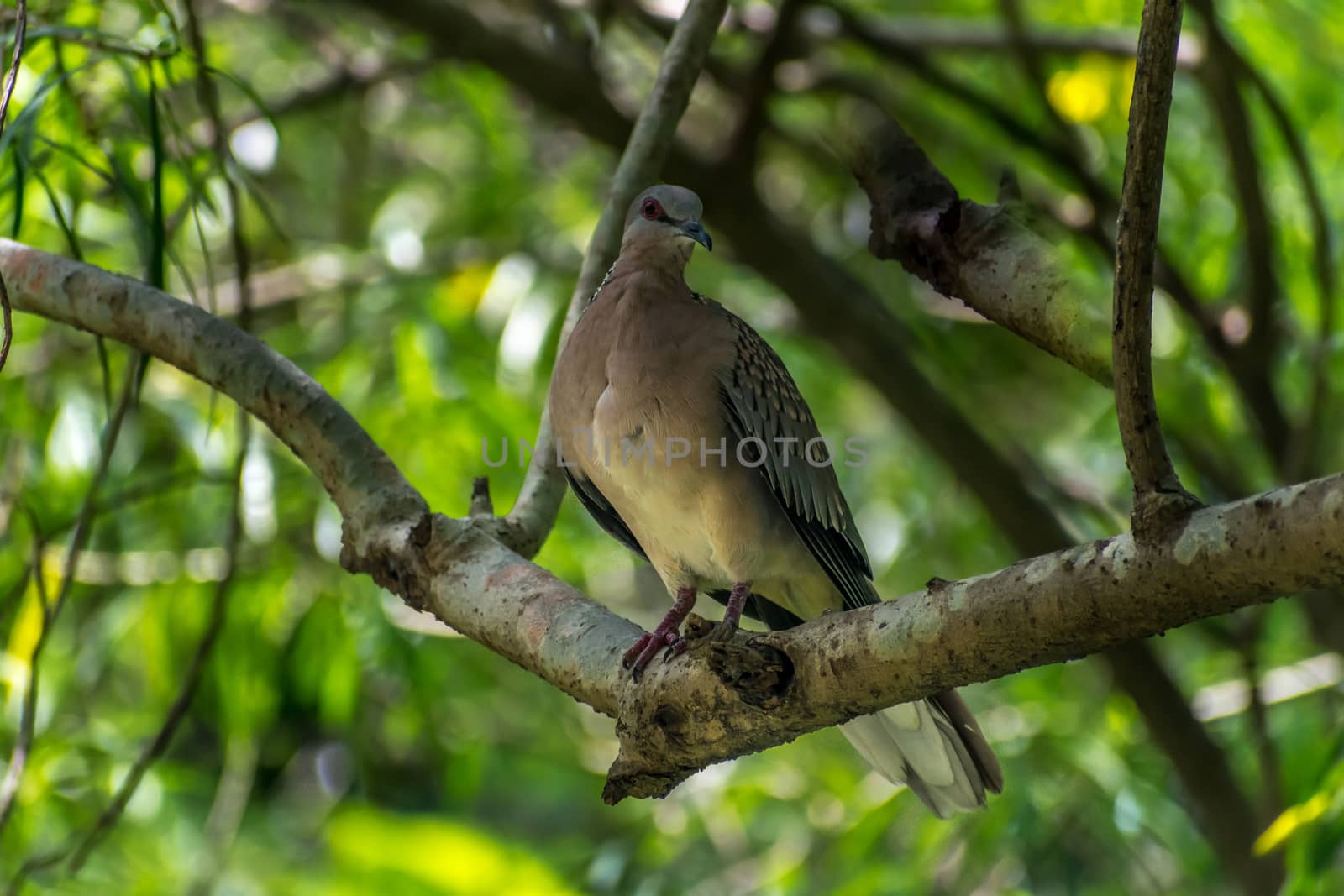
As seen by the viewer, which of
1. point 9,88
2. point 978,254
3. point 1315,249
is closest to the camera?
point 9,88

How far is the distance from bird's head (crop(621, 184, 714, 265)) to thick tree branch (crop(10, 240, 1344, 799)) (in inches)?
38.9

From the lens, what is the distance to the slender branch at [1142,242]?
1628 mm

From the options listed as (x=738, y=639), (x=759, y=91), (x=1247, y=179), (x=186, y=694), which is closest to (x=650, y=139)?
(x=738, y=639)

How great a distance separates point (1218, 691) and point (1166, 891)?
898mm

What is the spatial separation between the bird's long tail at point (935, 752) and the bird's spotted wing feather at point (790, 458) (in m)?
0.32

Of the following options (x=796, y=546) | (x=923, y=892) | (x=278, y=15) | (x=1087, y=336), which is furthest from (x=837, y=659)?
(x=278, y=15)

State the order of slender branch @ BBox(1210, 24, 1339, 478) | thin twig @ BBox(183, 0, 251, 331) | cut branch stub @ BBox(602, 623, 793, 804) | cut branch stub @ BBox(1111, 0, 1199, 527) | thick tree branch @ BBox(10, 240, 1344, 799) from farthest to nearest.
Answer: slender branch @ BBox(1210, 24, 1339, 478) < thin twig @ BBox(183, 0, 251, 331) < cut branch stub @ BBox(602, 623, 793, 804) < cut branch stub @ BBox(1111, 0, 1199, 527) < thick tree branch @ BBox(10, 240, 1344, 799)

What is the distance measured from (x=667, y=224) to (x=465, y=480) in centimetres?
136

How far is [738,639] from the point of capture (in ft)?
6.75

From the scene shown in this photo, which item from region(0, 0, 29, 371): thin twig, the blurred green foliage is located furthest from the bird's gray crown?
region(0, 0, 29, 371): thin twig

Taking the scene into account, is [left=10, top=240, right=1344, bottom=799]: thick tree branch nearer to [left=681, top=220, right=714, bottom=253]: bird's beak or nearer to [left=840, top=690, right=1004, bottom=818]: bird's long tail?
[left=840, top=690, right=1004, bottom=818]: bird's long tail

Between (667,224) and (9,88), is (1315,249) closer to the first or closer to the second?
(667,224)

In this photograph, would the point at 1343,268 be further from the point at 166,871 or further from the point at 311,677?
the point at 166,871

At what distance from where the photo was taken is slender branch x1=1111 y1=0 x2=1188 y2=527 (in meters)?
1.63
